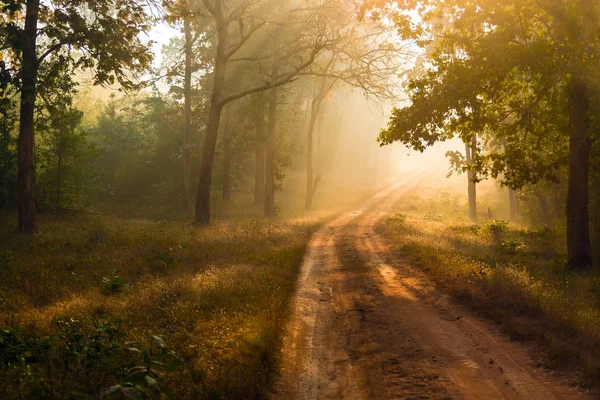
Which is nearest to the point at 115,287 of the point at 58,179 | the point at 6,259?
the point at 6,259

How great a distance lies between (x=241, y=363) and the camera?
7.22 meters

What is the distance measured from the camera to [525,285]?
1212 cm

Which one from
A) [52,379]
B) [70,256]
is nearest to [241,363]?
[52,379]

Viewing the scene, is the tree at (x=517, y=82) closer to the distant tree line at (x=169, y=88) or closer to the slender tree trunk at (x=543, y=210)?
the distant tree line at (x=169, y=88)

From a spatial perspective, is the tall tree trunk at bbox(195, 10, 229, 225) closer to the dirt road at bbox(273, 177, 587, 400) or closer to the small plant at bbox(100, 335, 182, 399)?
the dirt road at bbox(273, 177, 587, 400)

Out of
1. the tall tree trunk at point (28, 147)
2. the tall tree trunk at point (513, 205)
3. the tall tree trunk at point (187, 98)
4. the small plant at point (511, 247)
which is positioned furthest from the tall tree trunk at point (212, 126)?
the tall tree trunk at point (513, 205)

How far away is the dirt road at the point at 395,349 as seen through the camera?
6891mm

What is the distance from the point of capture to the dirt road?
271 inches

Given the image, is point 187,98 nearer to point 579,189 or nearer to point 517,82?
point 517,82

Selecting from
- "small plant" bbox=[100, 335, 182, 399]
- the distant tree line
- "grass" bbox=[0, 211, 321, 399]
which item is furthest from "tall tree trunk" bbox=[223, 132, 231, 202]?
"small plant" bbox=[100, 335, 182, 399]

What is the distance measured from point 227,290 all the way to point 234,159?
1227 inches

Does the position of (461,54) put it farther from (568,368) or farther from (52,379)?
(52,379)

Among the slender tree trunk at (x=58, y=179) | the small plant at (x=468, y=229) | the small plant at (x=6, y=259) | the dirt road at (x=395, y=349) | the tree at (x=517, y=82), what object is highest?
the tree at (x=517, y=82)

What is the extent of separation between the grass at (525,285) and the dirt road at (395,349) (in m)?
0.44
